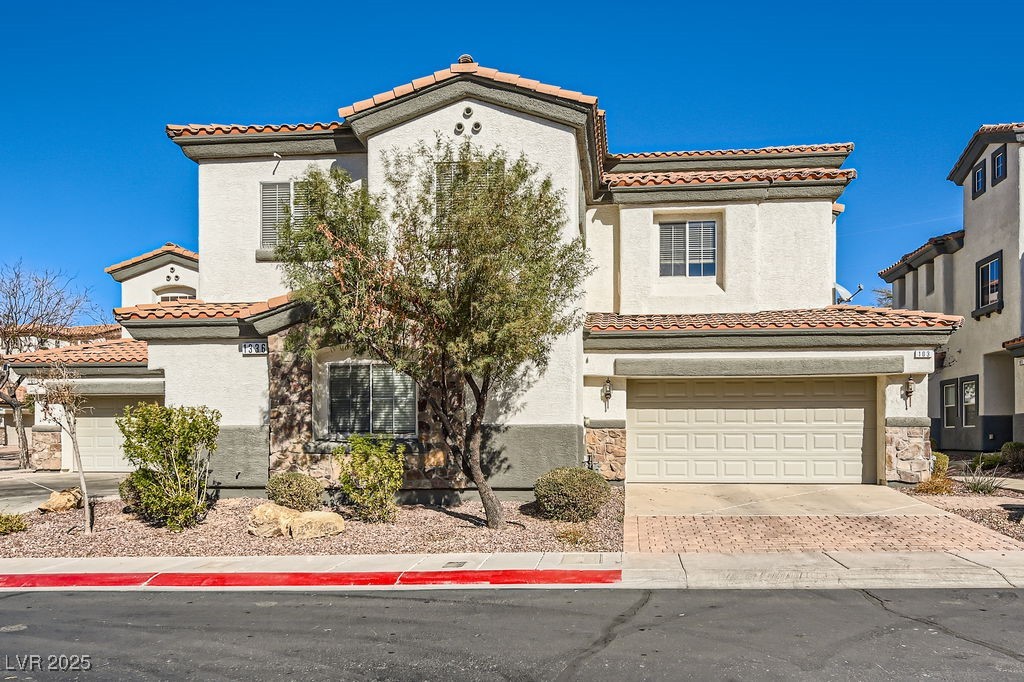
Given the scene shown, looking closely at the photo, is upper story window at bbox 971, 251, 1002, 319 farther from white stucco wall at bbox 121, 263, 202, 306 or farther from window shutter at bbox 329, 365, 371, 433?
white stucco wall at bbox 121, 263, 202, 306

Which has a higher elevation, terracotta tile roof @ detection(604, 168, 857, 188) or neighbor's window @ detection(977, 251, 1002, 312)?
terracotta tile roof @ detection(604, 168, 857, 188)

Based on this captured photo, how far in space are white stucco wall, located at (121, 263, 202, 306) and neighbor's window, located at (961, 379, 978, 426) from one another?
25.5m

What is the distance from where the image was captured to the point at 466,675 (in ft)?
21.9

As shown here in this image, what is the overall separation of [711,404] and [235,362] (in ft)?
31.7

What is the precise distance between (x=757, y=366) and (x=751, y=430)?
1.53 m

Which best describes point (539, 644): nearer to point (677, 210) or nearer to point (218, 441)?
point (218, 441)

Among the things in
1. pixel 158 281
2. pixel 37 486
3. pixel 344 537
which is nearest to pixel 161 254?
pixel 158 281

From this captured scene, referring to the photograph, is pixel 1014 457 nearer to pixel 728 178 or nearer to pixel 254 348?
pixel 728 178

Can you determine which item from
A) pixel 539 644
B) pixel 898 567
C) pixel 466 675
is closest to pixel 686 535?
pixel 898 567

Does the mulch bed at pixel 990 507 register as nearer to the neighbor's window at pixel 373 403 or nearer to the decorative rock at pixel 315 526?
the neighbor's window at pixel 373 403

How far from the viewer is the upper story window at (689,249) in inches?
774

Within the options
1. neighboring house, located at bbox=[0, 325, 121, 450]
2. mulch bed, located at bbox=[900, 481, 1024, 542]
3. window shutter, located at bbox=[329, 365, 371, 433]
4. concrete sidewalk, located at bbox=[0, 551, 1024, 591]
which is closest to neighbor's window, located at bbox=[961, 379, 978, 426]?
mulch bed, located at bbox=[900, 481, 1024, 542]

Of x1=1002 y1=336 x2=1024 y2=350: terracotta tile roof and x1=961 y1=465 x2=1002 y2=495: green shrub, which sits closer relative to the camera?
x1=961 y1=465 x2=1002 y2=495: green shrub

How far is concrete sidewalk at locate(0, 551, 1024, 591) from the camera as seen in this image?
31.9 ft
